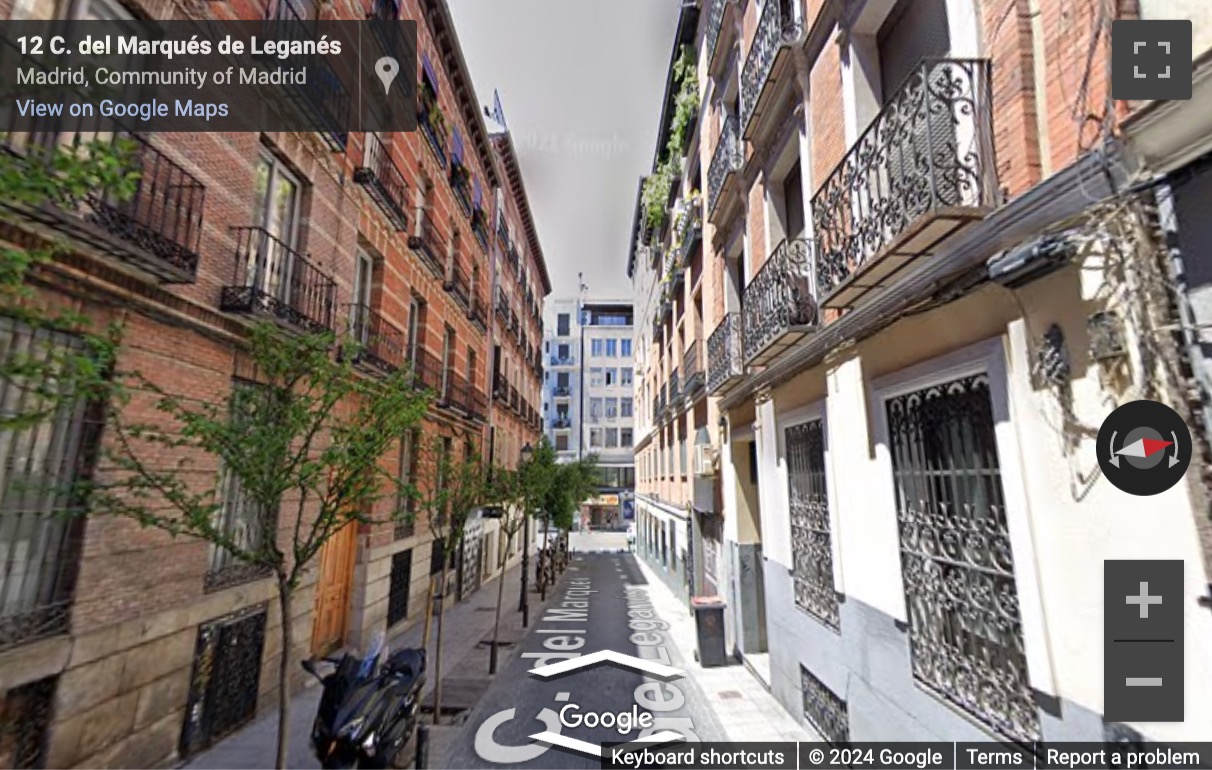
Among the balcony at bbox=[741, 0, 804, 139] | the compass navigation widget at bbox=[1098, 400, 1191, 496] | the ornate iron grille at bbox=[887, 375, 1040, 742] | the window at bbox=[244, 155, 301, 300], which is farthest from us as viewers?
the window at bbox=[244, 155, 301, 300]

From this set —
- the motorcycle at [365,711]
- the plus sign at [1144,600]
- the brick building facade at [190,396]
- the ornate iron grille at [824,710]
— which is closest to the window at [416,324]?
the brick building facade at [190,396]

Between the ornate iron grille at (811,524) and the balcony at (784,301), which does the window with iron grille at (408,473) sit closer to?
the balcony at (784,301)

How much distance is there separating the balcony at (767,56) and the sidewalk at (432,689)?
9.35 m

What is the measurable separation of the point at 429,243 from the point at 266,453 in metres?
9.94

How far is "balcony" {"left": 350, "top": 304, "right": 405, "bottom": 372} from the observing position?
9391 millimetres

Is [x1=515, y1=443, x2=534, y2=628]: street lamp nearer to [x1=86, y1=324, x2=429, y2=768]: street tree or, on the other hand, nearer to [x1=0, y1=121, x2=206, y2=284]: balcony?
[x1=86, y1=324, x2=429, y2=768]: street tree

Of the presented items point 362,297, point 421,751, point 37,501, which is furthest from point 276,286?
point 421,751

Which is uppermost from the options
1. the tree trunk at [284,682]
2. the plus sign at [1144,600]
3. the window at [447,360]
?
the window at [447,360]

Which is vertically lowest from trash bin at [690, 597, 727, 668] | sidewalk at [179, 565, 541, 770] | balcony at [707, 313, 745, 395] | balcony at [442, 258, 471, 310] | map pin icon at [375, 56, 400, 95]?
sidewalk at [179, 565, 541, 770]

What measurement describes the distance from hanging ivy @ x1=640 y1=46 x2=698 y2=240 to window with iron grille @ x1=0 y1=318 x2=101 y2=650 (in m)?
13.0

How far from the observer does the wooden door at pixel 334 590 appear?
842 centimetres

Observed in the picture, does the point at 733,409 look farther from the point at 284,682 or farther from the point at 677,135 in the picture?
the point at 677,135

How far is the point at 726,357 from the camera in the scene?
8852 millimetres
